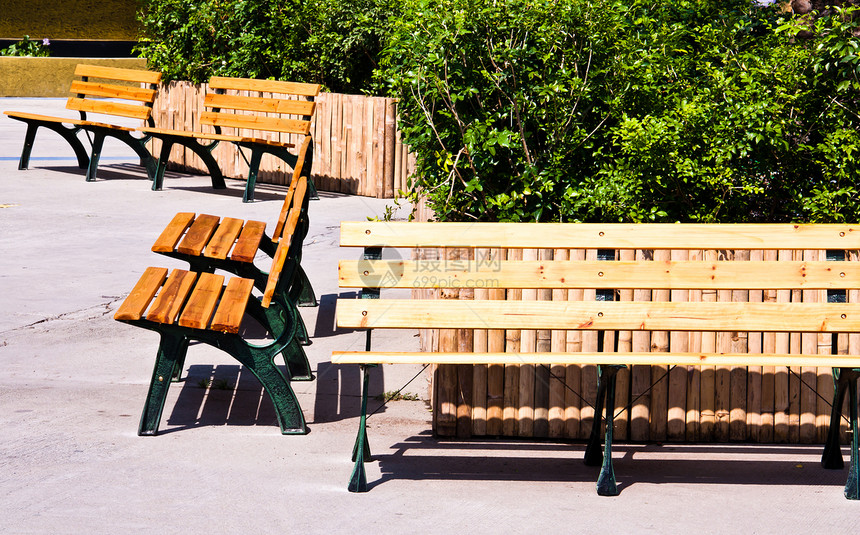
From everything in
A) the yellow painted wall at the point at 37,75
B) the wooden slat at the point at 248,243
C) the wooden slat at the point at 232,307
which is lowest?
the wooden slat at the point at 232,307

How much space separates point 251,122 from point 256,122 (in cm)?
7

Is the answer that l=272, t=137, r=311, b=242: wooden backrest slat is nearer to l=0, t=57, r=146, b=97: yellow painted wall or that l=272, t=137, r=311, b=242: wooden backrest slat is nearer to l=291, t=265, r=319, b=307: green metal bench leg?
l=291, t=265, r=319, b=307: green metal bench leg

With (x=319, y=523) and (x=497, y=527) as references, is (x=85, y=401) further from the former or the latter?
(x=497, y=527)

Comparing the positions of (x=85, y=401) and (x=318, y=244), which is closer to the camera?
(x=85, y=401)

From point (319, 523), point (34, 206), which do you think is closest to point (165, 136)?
point (34, 206)

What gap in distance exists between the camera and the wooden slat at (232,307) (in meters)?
4.41

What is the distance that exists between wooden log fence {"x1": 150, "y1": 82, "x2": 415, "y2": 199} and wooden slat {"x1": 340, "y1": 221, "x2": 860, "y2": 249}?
19.1 feet

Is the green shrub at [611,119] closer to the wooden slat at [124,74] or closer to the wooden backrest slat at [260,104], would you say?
the wooden backrest slat at [260,104]

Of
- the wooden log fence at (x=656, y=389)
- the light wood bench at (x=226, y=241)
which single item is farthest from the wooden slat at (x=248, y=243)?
the wooden log fence at (x=656, y=389)

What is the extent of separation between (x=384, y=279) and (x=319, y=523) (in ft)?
3.65

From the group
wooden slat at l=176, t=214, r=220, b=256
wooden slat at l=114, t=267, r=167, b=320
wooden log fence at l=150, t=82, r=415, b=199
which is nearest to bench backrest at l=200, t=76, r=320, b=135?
wooden log fence at l=150, t=82, r=415, b=199

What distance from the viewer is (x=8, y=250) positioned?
8000 millimetres

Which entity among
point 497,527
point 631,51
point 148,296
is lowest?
point 497,527

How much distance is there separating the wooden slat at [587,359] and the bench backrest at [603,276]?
0.20 m
